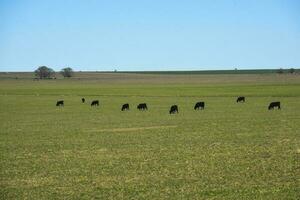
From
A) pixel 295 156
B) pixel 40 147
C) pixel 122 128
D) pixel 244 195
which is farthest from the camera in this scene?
pixel 122 128

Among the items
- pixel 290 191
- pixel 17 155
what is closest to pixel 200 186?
pixel 290 191

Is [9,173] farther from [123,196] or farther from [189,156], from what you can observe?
[189,156]

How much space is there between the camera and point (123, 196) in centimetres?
1209

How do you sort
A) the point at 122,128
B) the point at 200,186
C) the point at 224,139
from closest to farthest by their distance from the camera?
the point at 200,186, the point at 224,139, the point at 122,128

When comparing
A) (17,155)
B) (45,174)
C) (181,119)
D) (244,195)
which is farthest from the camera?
(181,119)

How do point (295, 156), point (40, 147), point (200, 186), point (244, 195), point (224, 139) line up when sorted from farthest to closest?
point (224, 139), point (40, 147), point (295, 156), point (200, 186), point (244, 195)

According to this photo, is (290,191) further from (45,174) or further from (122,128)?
(122,128)

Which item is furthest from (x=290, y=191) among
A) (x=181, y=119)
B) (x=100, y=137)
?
(x=181, y=119)

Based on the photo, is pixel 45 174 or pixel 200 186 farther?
pixel 45 174

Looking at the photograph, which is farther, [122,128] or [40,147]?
[122,128]

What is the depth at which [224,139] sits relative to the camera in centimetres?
2197

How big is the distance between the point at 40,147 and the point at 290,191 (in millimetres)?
11203

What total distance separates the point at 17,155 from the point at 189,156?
6.11 metres

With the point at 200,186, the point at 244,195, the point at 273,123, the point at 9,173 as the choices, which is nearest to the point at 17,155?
the point at 9,173
